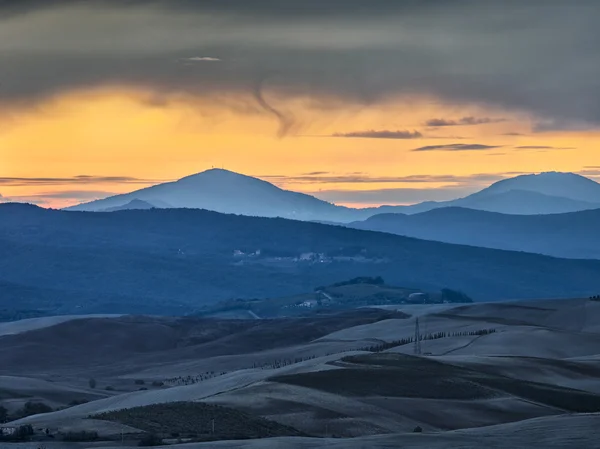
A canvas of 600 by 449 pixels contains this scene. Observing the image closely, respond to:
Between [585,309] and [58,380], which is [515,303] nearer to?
[585,309]

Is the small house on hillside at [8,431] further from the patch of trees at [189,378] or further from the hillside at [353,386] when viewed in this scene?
the patch of trees at [189,378]

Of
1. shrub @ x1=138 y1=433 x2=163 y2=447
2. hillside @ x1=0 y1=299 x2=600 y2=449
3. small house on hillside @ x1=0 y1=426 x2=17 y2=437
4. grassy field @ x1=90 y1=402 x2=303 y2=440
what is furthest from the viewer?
hillside @ x1=0 y1=299 x2=600 y2=449

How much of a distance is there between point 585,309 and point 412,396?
8198 centimetres

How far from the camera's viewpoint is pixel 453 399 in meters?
70.3

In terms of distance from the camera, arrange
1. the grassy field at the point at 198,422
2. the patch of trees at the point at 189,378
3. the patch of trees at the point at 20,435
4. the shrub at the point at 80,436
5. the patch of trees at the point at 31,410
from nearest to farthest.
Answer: the shrub at the point at 80,436 → the patch of trees at the point at 20,435 → the grassy field at the point at 198,422 → the patch of trees at the point at 31,410 → the patch of trees at the point at 189,378

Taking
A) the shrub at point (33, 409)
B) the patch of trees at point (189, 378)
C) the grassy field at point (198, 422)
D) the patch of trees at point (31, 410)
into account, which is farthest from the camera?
the patch of trees at point (189, 378)

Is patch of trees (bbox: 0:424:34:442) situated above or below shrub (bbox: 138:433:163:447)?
below

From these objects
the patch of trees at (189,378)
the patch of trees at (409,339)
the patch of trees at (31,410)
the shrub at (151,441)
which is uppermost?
the patch of trees at (409,339)

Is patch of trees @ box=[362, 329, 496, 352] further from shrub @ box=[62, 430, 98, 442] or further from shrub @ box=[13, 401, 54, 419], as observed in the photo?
shrub @ box=[62, 430, 98, 442]

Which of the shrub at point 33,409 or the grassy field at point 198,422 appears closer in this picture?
the grassy field at point 198,422

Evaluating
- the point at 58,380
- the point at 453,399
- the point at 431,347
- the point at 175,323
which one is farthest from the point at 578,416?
the point at 175,323

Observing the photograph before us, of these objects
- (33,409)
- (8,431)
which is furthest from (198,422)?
(33,409)

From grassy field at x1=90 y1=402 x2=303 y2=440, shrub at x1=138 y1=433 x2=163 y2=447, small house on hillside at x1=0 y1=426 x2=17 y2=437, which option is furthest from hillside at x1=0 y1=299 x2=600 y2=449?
small house on hillside at x1=0 y1=426 x2=17 y2=437

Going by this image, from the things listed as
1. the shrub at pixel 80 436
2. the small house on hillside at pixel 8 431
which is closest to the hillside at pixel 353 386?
the shrub at pixel 80 436
